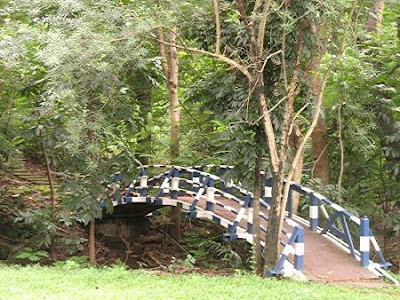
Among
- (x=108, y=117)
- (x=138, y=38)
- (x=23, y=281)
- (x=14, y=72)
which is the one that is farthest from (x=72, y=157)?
(x=23, y=281)

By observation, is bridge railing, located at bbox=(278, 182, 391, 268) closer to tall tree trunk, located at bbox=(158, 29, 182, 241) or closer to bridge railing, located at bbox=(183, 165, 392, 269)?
bridge railing, located at bbox=(183, 165, 392, 269)

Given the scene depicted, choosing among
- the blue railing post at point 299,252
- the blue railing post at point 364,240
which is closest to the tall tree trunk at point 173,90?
the blue railing post at point 299,252

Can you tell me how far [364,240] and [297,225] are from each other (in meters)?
1.22

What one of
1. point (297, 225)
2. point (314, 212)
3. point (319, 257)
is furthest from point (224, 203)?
point (297, 225)

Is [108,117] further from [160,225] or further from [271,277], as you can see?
[160,225]

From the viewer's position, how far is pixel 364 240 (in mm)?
9609

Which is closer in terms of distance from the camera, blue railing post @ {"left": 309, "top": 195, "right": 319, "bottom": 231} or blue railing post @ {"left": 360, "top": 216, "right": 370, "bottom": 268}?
blue railing post @ {"left": 360, "top": 216, "right": 370, "bottom": 268}

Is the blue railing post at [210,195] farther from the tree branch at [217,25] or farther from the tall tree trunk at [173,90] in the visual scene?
the tree branch at [217,25]

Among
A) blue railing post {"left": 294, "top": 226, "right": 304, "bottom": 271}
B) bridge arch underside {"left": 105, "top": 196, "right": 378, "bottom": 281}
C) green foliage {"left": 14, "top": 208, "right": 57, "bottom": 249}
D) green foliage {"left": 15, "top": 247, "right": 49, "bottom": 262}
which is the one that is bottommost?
green foliage {"left": 15, "top": 247, "right": 49, "bottom": 262}

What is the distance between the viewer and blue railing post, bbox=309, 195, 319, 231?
1120 cm

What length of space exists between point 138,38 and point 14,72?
13.2 ft

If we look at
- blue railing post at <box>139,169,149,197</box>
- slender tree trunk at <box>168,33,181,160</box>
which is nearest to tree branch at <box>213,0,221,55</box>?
slender tree trunk at <box>168,33,181,160</box>

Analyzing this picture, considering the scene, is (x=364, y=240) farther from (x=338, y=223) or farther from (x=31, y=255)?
(x=31, y=255)

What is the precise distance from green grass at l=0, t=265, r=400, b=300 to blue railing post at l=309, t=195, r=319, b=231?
297cm
